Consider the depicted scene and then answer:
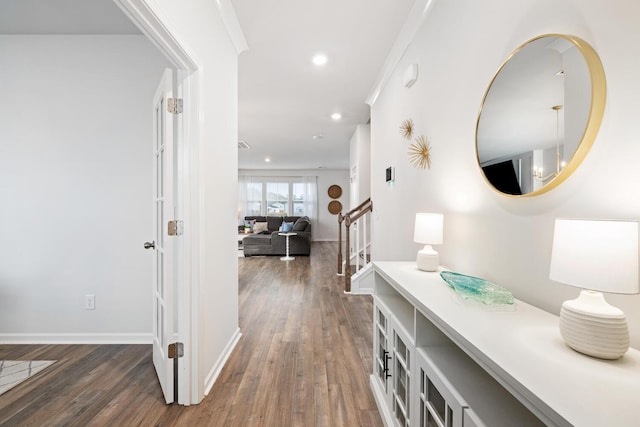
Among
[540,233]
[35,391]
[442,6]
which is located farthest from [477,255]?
[35,391]

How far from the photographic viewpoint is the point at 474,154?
1395mm

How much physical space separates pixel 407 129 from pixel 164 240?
1918mm

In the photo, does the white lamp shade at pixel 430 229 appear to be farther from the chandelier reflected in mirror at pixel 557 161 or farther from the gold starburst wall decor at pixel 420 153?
the chandelier reflected in mirror at pixel 557 161

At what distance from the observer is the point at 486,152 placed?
4.18 feet

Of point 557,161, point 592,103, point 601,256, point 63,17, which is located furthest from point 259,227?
point 601,256

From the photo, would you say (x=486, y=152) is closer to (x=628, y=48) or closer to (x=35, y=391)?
(x=628, y=48)

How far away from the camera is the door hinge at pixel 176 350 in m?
1.63

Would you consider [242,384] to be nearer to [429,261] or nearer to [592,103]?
[429,261]

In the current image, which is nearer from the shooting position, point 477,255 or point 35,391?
point 477,255

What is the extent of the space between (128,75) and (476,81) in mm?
2592

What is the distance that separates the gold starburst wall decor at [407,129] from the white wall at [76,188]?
2.10 m

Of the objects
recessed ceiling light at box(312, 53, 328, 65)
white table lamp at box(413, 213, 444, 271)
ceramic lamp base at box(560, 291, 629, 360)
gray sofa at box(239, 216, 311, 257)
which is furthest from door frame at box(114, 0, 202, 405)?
gray sofa at box(239, 216, 311, 257)

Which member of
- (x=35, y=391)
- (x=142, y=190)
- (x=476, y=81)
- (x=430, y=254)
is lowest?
(x=35, y=391)

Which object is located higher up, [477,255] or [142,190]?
[142,190]
